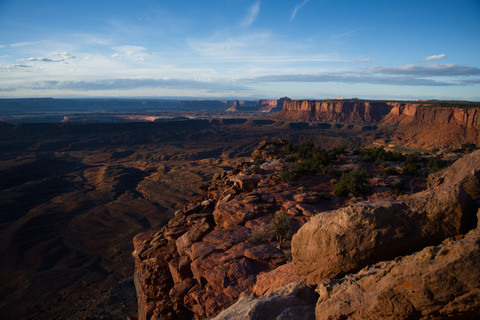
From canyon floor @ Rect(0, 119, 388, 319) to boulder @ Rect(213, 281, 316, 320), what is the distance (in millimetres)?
12600

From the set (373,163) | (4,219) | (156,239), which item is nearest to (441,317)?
(156,239)

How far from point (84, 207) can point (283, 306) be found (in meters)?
37.9

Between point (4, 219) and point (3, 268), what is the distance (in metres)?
14.3

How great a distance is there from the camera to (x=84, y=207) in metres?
35.8

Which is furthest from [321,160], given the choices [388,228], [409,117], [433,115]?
[409,117]

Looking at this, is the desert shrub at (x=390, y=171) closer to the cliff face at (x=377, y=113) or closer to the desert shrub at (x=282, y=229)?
the desert shrub at (x=282, y=229)

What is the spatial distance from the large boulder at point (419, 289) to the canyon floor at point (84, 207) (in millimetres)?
14640

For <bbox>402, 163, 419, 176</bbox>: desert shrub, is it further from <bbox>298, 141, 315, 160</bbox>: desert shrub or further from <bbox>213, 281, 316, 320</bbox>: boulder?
<bbox>213, 281, 316, 320</bbox>: boulder

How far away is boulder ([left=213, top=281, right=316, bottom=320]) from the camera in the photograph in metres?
5.16

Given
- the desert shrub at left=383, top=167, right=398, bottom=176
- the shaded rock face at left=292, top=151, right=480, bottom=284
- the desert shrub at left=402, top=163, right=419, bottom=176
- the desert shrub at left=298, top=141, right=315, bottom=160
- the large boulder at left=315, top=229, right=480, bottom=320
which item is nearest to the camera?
the large boulder at left=315, top=229, right=480, bottom=320

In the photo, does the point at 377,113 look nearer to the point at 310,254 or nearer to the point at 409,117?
the point at 409,117

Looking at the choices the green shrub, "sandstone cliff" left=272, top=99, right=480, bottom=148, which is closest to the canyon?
the green shrub

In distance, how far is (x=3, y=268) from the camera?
2127cm

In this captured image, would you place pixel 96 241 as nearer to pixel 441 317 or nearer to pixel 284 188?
pixel 284 188
